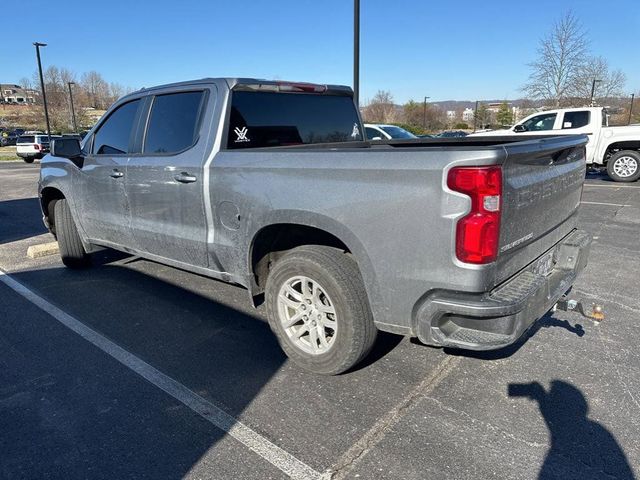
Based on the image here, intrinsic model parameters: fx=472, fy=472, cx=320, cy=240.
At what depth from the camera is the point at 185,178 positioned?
11.9 feet

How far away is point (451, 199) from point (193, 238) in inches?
85.7

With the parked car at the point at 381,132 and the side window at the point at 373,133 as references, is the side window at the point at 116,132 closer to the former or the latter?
the parked car at the point at 381,132

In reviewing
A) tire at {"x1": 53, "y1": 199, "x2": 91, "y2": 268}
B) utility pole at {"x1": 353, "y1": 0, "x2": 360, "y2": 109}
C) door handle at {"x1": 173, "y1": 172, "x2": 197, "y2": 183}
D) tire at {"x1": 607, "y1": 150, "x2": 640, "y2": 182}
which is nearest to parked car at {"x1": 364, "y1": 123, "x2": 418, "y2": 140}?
utility pole at {"x1": 353, "y1": 0, "x2": 360, "y2": 109}

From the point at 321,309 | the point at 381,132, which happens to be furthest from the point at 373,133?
the point at 321,309

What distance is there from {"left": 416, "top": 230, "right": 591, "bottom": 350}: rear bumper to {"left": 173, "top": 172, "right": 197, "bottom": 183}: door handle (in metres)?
2.00

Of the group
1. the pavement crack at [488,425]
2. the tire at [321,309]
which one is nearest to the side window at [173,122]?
the tire at [321,309]

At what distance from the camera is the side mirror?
15.6 ft

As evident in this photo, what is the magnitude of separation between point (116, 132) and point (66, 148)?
64 centimetres

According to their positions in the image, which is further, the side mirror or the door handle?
the side mirror

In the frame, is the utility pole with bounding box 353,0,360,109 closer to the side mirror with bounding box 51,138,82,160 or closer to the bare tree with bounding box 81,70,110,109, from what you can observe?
the side mirror with bounding box 51,138,82,160

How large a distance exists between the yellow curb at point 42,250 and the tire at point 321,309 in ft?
14.4

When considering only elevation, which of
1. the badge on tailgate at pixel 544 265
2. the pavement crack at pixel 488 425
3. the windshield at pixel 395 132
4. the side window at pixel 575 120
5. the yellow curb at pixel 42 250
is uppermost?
the side window at pixel 575 120

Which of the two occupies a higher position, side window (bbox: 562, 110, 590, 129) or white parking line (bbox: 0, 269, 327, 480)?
side window (bbox: 562, 110, 590, 129)

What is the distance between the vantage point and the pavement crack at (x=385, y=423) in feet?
7.63
